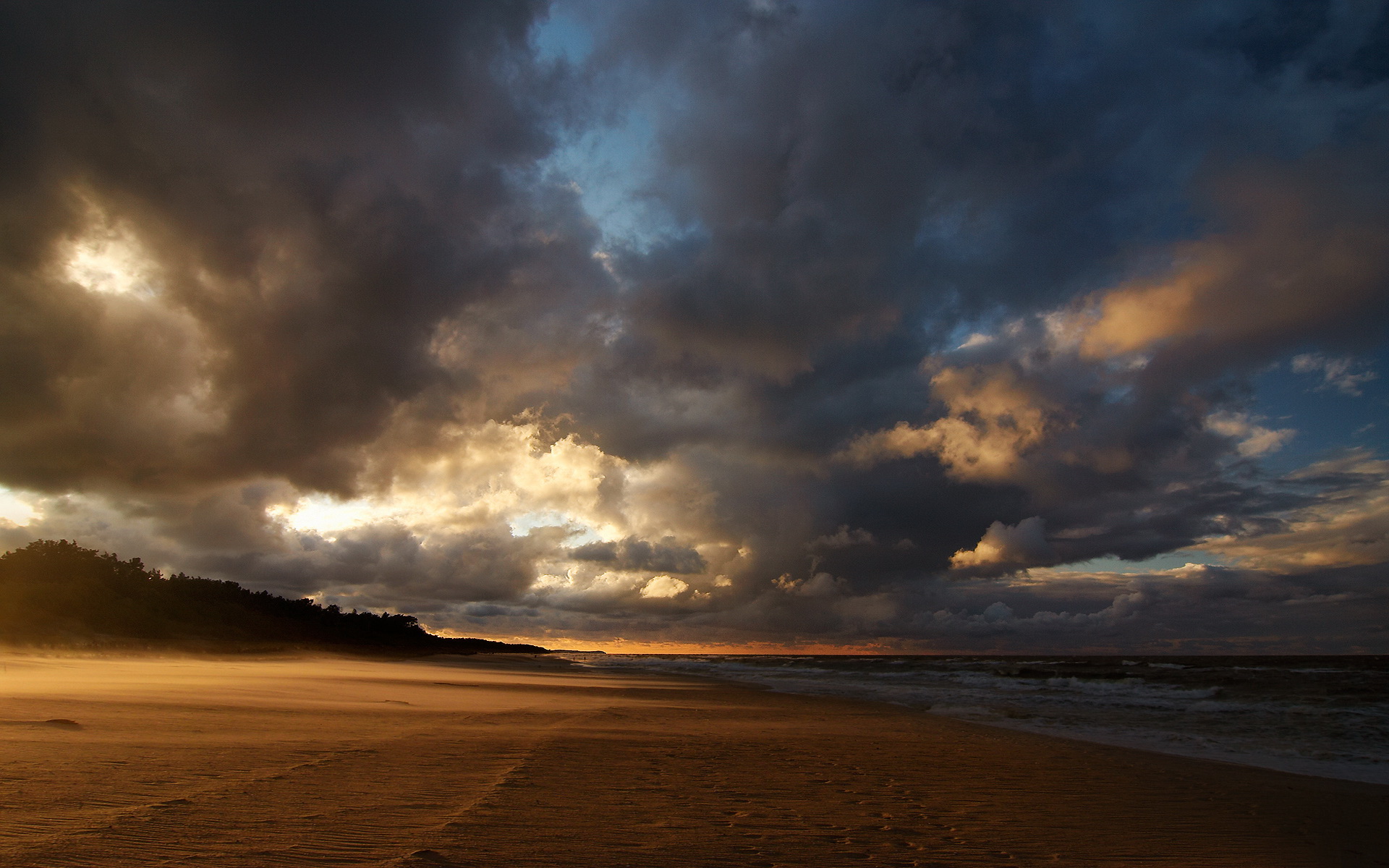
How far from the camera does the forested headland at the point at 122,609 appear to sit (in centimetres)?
4322

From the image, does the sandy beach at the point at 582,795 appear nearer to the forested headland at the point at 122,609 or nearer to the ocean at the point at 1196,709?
the ocean at the point at 1196,709

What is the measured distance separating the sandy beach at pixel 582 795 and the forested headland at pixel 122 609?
3883cm

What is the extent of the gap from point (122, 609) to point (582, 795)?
63.7 meters

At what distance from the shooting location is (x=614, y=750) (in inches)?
428

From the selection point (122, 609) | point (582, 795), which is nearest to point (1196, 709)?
point (582, 795)

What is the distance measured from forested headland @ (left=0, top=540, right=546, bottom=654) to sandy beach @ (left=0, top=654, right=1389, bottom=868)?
38826mm

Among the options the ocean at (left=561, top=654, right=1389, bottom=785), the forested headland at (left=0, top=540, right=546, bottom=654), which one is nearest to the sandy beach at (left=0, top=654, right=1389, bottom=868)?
the ocean at (left=561, top=654, right=1389, bottom=785)

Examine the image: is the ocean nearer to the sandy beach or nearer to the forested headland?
the sandy beach

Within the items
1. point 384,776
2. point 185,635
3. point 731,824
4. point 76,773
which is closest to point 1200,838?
point 731,824

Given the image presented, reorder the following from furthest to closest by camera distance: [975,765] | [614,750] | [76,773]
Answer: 1. [975,765]
2. [614,750]
3. [76,773]

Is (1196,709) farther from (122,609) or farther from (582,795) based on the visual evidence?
(122,609)

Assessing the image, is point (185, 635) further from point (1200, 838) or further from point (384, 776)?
point (1200, 838)

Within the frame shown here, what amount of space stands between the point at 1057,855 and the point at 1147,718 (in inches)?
806

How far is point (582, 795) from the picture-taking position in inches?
295
